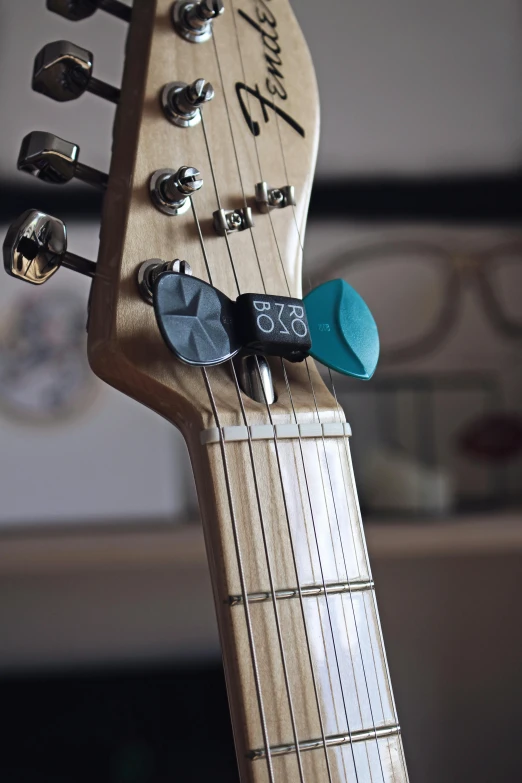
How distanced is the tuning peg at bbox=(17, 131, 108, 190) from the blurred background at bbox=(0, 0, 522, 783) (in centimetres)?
76

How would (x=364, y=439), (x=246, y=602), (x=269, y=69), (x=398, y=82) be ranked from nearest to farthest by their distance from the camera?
(x=246, y=602) < (x=269, y=69) < (x=364, y=439) < (x=398, y=82)

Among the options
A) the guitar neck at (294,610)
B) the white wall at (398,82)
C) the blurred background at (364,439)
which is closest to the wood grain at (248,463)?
the guitar neck at (294,610)

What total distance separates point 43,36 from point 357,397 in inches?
33.4

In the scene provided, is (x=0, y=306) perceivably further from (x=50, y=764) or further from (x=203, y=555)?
(x=50, y=764)

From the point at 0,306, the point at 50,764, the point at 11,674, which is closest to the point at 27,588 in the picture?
the point at 11,674

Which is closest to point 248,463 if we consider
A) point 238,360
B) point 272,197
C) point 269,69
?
point 238,360

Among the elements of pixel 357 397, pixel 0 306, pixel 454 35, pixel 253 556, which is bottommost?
pixel 253 556

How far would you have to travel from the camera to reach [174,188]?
42cm

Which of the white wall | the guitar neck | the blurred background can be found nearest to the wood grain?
the guitar neck

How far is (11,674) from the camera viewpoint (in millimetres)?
1294

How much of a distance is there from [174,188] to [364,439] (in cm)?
101

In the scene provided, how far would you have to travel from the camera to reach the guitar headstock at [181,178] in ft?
1.33

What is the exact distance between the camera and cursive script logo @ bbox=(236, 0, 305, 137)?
0.52 meters

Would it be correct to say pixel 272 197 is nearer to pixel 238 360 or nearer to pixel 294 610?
pixel 238 360
